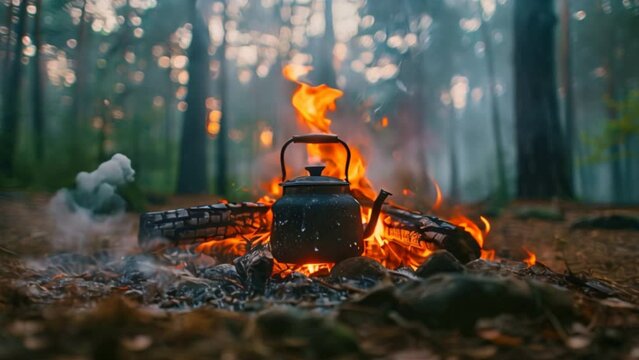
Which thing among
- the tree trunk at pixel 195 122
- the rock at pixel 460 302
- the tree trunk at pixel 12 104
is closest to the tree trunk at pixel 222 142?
the tree trunk at pixel 195 122

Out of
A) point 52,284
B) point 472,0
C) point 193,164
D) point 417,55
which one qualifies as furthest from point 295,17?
point 52,284

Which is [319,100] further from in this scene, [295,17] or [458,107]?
[458,107]

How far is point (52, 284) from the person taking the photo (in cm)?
354

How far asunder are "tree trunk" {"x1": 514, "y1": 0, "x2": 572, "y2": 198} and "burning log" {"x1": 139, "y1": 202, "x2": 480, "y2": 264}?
17.3 feet

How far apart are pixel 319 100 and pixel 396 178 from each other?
7.03 meters

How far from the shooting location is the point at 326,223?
3.64m

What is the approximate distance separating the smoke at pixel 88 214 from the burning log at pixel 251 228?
5.39ft

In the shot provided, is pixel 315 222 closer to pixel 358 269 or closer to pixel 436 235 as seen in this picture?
pixel 358 269

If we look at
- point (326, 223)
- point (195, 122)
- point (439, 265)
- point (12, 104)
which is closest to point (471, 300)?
point (439, 265)

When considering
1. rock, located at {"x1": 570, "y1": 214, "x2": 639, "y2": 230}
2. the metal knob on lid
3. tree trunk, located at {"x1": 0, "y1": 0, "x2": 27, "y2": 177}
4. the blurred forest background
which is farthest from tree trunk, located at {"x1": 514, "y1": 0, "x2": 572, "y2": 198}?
tree trunk, located at {"x1": 0, "y1": 0, "x2": 27, "y2": 177}

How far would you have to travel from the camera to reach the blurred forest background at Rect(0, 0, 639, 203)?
8.97 m

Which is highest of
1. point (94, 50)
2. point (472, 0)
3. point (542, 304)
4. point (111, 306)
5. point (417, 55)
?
point (472, 0)

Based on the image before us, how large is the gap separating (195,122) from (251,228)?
821 centimetres

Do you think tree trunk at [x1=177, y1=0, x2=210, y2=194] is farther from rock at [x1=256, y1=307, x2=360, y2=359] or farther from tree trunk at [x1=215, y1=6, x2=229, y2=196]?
rock at [x1=256, y1=307, x2=360, y2=359]
